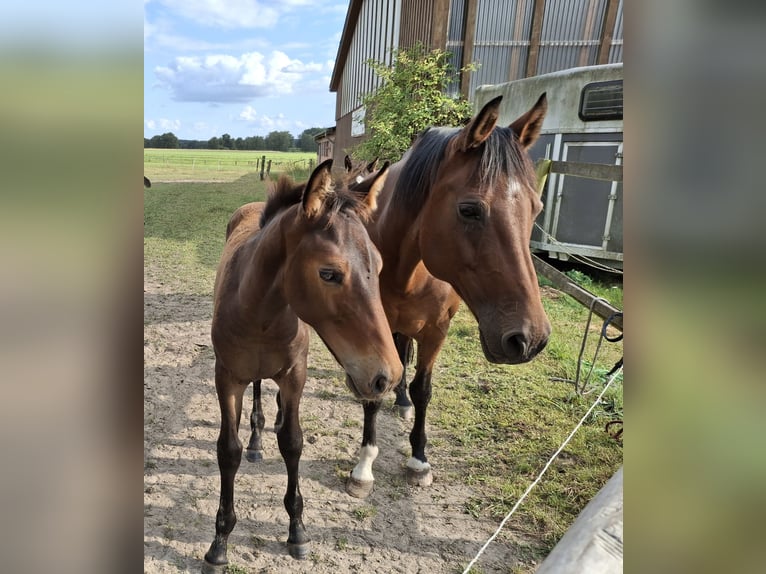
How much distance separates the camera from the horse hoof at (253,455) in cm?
332

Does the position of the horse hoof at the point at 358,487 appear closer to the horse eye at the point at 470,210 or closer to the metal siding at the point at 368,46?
the horse eye at the point at 470,210

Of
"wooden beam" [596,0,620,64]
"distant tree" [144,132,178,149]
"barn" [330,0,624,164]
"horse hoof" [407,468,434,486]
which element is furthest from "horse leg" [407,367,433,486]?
"wooden beam" [596,0,620,64]

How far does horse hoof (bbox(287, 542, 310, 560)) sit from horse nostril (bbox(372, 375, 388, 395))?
138cm

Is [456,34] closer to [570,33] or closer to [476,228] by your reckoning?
[570,33]

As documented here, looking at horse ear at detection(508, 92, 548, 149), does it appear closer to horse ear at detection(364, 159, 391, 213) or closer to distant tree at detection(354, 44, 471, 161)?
horse ear at detection(364, 159, 391, 213)

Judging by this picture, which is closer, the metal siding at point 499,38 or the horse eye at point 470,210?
the horse eye at point 470,210

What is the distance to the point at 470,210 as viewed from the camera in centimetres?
204

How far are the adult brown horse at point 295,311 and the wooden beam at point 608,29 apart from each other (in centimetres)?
1086

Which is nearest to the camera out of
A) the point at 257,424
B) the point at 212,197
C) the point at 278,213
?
the point at 278,213

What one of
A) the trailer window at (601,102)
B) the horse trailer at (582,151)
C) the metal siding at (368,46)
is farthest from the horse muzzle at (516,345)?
the metal siding at (368,46)
